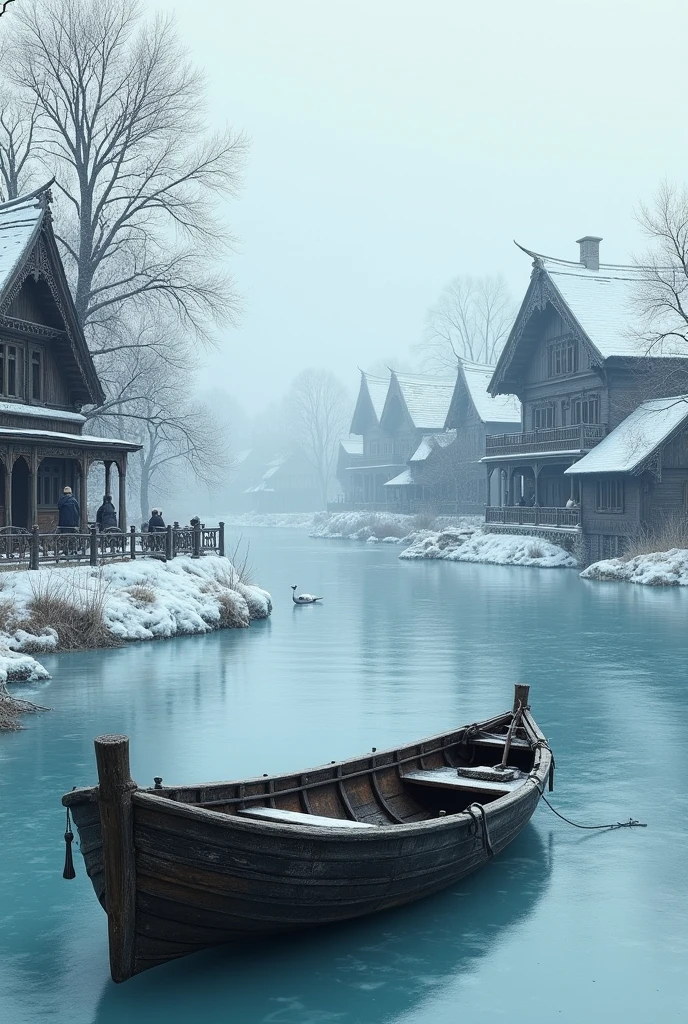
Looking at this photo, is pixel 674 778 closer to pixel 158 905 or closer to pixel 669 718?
pixel 669 718

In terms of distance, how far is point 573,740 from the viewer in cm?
1614

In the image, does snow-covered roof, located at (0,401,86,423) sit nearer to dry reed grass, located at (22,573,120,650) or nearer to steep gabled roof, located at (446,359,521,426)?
dry reed grass, located at (22,573,120,650)

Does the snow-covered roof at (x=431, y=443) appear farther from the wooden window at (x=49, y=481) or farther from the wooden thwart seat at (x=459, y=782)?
the wooden thwart seat at (x=459, y=782)

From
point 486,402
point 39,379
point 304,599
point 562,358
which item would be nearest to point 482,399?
point 486,402

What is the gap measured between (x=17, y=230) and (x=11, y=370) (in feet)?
13.3

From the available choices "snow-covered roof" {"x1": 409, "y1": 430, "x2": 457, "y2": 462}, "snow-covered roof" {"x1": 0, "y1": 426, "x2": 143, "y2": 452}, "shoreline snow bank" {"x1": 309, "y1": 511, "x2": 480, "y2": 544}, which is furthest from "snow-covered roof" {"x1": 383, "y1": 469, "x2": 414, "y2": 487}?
"snow-covered roof" {"x1": 0, "y1": 426, "x2": 143, "y2": 452}

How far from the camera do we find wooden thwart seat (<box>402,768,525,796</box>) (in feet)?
34.7

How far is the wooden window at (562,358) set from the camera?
5288 centimetres

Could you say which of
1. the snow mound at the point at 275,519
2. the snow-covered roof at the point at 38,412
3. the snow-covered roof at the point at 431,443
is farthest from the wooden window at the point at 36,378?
the snow mound at the point at 275,519

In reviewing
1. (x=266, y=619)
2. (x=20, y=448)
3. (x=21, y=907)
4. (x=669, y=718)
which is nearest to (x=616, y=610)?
(x=266, y=619)

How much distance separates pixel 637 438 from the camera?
4569 cm

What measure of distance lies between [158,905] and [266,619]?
77.7ft

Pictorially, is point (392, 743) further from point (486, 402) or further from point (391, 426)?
point (391, 426)

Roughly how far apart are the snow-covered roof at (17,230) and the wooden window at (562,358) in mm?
28351
